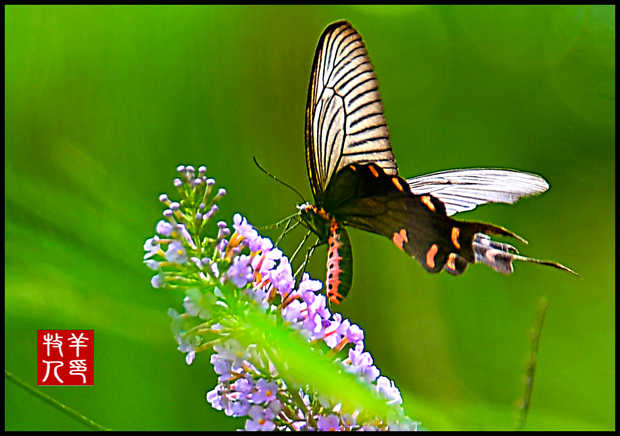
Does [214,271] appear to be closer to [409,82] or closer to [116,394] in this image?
[116,394]

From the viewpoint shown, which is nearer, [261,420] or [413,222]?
[261,420]

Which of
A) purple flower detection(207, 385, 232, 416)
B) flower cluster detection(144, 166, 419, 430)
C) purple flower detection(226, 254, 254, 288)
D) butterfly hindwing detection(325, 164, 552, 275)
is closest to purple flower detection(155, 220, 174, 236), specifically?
flower cluster detection(144, 166, 419, 430)

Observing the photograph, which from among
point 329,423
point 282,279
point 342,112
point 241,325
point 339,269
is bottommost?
point 329,423

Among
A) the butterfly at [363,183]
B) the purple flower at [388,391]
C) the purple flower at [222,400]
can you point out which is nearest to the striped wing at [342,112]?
the butterfly at [363,183]

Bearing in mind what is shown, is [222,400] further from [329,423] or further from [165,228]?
[165,228]

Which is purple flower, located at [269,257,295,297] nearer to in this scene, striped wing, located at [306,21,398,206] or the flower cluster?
the flower cluster

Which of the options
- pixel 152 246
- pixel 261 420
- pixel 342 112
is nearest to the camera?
pixel 261 420

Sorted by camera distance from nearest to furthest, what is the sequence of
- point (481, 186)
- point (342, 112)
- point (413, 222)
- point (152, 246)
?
1. point (152, 246)
2. point (413, 222)
3. point (481, 186)
4. point (342, 112)

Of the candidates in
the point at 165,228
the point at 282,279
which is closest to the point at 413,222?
the point at 282,279
